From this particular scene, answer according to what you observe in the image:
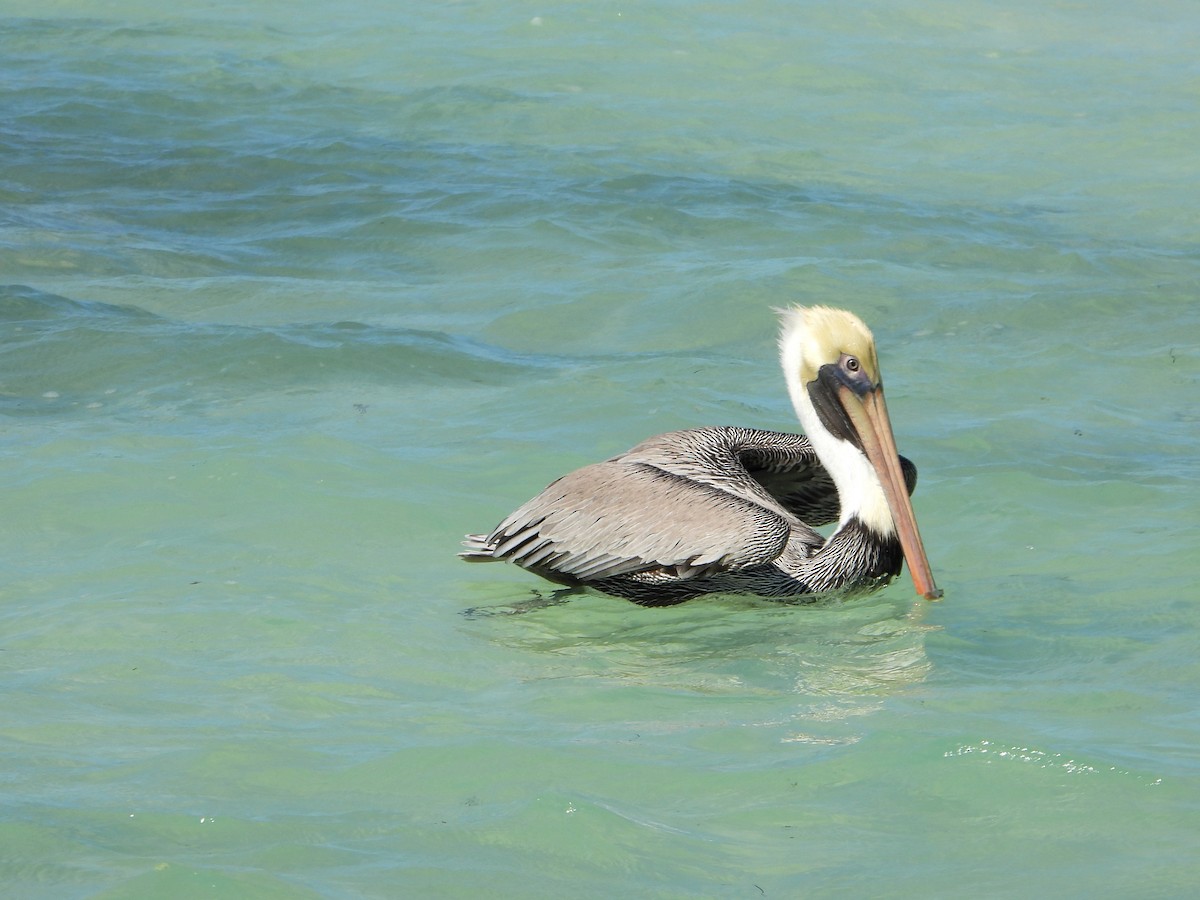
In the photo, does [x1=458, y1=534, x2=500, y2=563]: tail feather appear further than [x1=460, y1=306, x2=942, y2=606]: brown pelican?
Yes

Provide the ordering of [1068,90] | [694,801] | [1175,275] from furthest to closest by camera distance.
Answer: [1068,90] < [1175,275] < [694,801]

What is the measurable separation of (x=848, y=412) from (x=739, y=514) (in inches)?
26.8

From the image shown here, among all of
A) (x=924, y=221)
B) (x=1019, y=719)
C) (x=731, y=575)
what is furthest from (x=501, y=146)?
(x=1019, y=719)

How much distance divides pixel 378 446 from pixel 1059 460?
2.69m

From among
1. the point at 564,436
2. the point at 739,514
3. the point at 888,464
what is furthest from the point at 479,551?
the point at 564,436

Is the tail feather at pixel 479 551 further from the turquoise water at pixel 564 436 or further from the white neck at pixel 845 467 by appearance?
the white neck at pixel 845 467

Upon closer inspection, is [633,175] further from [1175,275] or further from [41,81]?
[41,81]

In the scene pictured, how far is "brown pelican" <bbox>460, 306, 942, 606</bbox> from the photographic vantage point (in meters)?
5.05

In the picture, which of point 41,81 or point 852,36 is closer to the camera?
point 41,81

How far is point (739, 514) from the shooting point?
5027 millimetres

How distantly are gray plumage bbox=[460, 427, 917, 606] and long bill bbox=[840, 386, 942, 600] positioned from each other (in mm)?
138

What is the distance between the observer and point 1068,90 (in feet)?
45.0

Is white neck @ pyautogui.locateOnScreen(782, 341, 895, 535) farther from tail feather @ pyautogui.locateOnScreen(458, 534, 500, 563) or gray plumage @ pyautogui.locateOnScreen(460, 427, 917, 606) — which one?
tail feather @ pyautogui.locateOnScreen(458, 534, 500, 563)

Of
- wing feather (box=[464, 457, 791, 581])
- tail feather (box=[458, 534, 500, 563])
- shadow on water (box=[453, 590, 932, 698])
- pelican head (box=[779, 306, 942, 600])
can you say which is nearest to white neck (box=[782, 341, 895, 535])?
pelican head (box=[779, 306, 942, 600])
